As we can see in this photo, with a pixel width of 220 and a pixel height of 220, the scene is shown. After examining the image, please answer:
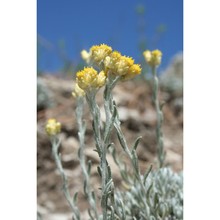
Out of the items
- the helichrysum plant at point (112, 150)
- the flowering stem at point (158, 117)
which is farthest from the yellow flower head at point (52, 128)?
the flowering stem at point (158, 117)

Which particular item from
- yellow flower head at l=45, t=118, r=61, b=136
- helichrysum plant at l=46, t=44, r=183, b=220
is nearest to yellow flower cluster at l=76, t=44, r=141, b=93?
helichrysum plant at l=46, t=44, r=183, b=220

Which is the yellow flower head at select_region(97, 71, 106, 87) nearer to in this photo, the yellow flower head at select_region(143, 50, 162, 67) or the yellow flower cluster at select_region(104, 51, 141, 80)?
the yellow flower cluster at select_region(104, 51, 141, 80)

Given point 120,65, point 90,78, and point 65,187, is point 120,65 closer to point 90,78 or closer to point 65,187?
point 90,78

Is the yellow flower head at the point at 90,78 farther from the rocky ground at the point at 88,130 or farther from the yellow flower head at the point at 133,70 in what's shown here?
the rocky ground at the point at 88,130
